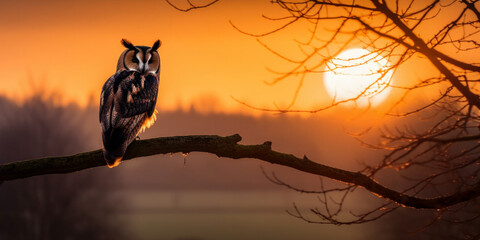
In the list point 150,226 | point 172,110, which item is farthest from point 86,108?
point 172,110

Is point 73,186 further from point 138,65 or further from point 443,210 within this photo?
point 443,210

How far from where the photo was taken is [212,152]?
6.09 m

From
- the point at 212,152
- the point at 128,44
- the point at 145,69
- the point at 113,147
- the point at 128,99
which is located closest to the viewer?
the point at 212,152

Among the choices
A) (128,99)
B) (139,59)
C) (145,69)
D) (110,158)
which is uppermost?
(139,59)

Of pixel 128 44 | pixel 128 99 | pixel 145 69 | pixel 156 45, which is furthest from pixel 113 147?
pixel 156 45

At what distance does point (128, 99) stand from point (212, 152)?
194 cm

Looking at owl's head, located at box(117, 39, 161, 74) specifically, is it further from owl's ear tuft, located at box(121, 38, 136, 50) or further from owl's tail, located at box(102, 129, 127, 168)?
owl's tail, located at box(102, 129, 127, 168)

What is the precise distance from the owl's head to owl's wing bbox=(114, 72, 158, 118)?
337 mm

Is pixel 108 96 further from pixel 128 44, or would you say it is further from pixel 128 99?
pixel 128 44

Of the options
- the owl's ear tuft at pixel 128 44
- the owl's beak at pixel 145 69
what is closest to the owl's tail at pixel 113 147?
the owl's beak at pixel 145 69

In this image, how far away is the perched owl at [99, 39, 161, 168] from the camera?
660cm

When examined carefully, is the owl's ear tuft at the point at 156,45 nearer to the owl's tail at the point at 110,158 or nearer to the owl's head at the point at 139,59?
the owl's head at the point at 139,59

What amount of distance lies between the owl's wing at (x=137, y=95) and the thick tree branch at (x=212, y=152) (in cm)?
127

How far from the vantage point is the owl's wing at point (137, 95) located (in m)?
→ 7.34
